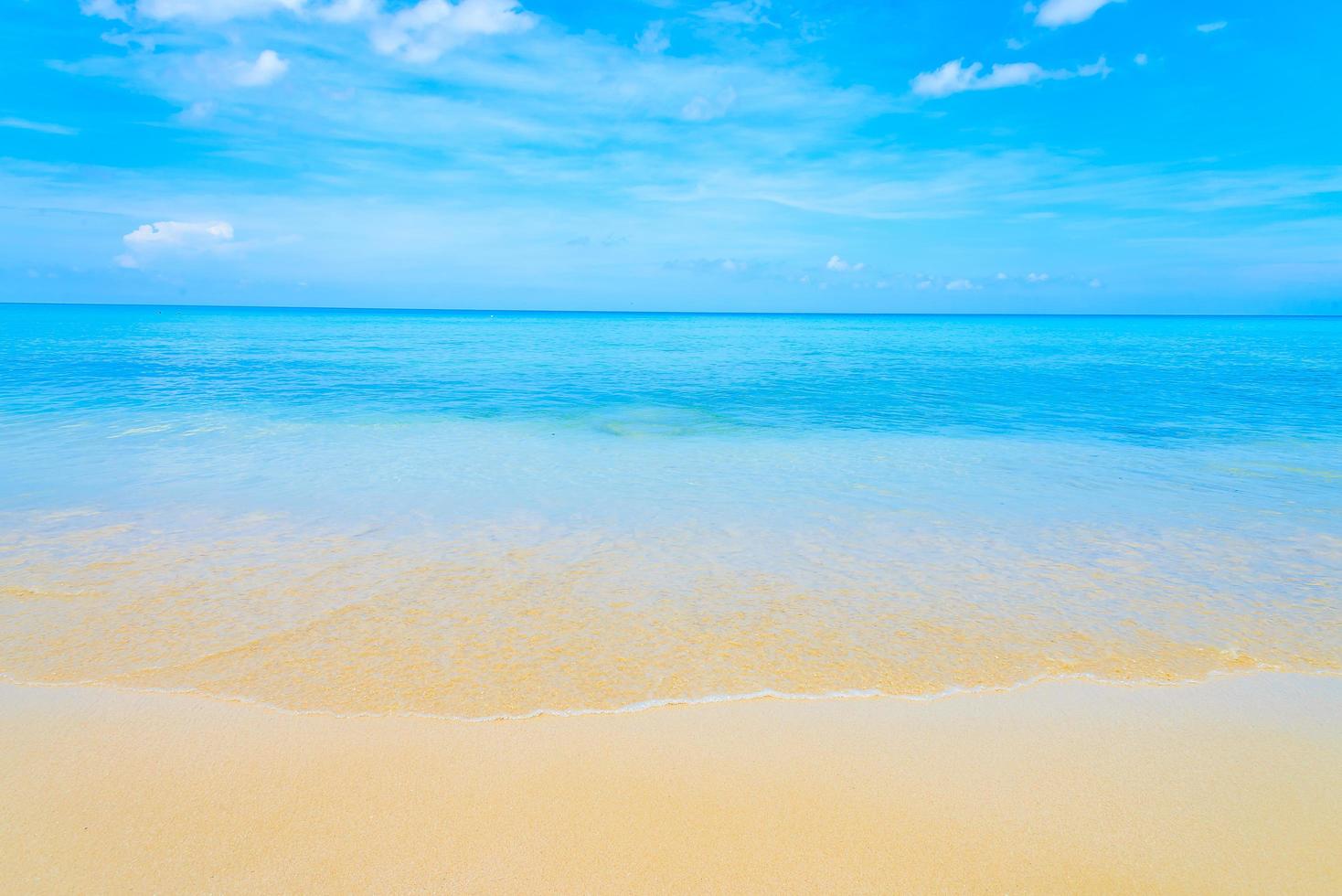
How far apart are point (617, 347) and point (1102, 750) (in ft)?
155

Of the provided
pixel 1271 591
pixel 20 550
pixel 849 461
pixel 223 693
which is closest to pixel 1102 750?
pixel 1271 591

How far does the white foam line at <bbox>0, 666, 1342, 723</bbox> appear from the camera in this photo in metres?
4.68

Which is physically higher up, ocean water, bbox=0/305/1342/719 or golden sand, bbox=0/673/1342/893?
ocean water, bbox=0/305/1342/719

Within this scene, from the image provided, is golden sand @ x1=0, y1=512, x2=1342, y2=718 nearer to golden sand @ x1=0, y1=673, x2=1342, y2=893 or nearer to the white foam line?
the white foam line

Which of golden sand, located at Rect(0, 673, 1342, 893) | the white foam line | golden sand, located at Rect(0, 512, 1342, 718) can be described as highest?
golden sand, located at Rect(0, 512, 1342, 718)

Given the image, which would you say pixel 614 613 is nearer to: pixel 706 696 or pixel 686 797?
pixel 706 696

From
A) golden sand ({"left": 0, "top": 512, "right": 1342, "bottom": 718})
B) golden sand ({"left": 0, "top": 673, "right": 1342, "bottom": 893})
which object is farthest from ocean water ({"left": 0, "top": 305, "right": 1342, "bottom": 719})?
golden sand ({"left": 0, "top": 673, "right": 1342, "bottom": 893})

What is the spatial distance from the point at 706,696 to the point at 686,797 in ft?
3.61

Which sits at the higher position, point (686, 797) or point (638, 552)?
point (638, 552)

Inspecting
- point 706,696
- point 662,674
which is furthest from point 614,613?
point 706,696

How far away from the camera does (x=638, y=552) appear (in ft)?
26.0

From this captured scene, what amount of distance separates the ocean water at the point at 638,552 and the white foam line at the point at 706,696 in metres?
0.06

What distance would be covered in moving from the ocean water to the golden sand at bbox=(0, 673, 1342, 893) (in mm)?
424

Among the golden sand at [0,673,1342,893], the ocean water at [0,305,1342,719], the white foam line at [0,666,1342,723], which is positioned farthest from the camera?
the ocean water at [0,305,1342,719]
